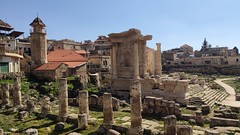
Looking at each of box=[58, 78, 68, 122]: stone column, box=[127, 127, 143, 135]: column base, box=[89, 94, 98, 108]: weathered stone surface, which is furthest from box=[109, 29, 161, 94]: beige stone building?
box=[127, 127, 143, 135]: column base

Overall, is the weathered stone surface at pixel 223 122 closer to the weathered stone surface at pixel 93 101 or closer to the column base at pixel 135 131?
the column base at pixel 135 131

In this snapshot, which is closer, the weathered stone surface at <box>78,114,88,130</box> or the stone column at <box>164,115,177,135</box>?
the stone column at <box>164,115,177,135</box>

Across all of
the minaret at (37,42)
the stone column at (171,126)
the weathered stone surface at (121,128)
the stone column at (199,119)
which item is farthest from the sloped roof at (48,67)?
the stone column at (171,126)

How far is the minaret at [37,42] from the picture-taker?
89.0 feet

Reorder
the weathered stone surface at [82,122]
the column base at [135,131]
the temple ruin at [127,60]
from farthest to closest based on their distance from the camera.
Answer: the temple ruin at [127,60] → the weathered stone surface at [82,122] → the column base at [135,131]

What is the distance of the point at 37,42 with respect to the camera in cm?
2719

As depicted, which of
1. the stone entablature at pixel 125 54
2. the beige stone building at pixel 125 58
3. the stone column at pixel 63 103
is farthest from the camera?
the stone entablature at pixel 125 54

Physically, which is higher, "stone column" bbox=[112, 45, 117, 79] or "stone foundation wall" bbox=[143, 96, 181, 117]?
"stone column" bbox=[112, 45, 117, 79]

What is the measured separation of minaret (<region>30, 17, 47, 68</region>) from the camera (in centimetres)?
2714

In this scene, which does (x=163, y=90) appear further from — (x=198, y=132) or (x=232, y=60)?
(x=232, y=60)

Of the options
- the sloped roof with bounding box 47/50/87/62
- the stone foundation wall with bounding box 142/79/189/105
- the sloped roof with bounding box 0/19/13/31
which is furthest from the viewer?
the sloped roof with bounding box 47/50/87/62

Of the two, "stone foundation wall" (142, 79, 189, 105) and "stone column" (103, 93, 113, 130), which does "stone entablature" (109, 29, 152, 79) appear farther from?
"stone column" (103, 93, 113, 130)

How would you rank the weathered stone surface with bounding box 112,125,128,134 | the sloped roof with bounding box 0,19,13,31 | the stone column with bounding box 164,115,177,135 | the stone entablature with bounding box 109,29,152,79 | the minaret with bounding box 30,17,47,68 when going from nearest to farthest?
1. the stone column with bounding box 164,115,177,135
2. the weathered stone surface with bounding box 112,125,128,134
3. the stone entablature with bounding box 109,29,152,79
4. the minaret with bounding box 30,17,47,68
5. the sloped roof with bounding box 0,19,13,31

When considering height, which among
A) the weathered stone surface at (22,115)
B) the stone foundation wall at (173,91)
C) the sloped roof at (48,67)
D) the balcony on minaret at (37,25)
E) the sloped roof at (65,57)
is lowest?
the weathered stone surface at (22,115)
